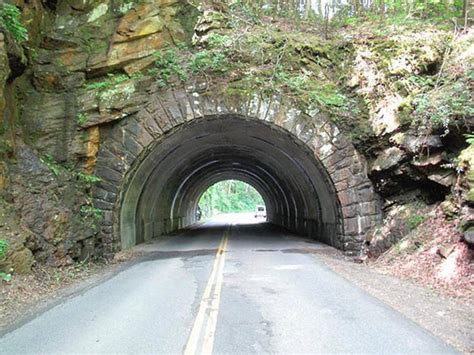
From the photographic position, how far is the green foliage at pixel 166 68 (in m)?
13.4

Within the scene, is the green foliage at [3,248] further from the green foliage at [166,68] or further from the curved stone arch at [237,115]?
the green foliage at [166,68]

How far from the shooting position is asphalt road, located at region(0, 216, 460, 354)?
4.73m

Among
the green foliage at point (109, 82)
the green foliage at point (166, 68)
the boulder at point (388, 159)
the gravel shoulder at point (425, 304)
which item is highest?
the green foliage at point (166, 68)

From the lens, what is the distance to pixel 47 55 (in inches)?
516

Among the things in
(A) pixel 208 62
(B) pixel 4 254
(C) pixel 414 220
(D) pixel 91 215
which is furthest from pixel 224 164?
(B) pixel 4 254

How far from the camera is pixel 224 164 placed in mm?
25844

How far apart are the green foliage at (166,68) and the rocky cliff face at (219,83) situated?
3cm

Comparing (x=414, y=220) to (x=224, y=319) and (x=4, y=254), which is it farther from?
(x=4, y=254)

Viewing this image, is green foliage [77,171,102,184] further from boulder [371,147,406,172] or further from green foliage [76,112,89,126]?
boulder [371,147,406,172]

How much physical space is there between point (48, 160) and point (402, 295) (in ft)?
32.7

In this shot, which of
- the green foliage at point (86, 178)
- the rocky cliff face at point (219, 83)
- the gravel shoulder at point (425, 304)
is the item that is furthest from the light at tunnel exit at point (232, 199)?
the gravel shoulder at point (425, 304)

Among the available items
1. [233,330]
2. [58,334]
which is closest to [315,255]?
[233,330]

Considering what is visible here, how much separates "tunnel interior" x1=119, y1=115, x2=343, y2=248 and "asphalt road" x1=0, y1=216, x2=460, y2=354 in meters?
5.42

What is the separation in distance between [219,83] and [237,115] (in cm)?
119
